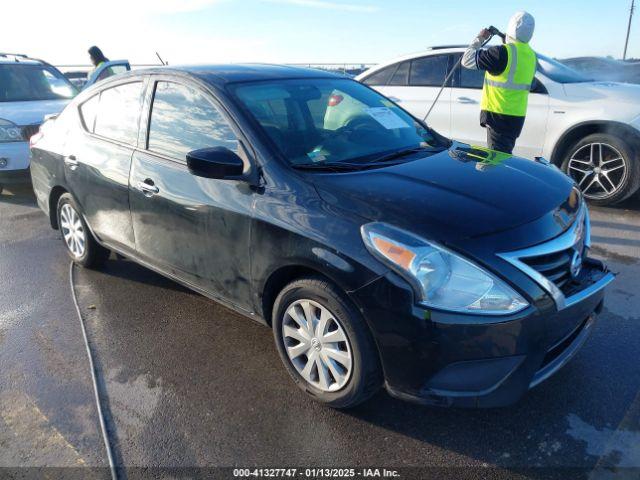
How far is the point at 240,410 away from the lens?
8.92 feet

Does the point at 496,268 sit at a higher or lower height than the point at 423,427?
higher

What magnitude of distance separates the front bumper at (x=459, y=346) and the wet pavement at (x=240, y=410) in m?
0.31

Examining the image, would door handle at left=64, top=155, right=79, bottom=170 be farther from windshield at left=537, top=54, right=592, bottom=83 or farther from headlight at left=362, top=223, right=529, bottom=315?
windshield at left=537, top=54, right=592, bottom=83

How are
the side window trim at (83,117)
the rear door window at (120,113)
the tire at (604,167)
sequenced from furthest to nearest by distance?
the tire at (604,167), the side window trim at (83,117), the rear door window at (120,113)

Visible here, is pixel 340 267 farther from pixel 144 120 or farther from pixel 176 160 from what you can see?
pixel 144 120

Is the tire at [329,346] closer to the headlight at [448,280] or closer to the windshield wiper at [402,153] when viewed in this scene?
the headlight at [448,280]

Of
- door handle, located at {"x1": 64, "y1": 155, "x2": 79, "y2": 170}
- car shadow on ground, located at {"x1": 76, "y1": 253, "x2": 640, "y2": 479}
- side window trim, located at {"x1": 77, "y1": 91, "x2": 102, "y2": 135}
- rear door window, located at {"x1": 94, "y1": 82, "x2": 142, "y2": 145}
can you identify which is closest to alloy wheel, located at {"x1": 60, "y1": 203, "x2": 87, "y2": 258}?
door handle, located at {"x1": 64, "y1": 155, "x2": 79, "y2": 170}

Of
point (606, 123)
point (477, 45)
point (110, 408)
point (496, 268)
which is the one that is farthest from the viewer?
point (606, 123)

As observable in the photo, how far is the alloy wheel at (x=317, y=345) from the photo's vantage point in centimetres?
248

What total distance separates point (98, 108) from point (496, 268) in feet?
10.8

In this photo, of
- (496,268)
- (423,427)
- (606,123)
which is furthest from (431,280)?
(606,123)

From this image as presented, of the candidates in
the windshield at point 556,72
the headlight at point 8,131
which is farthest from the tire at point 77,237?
the windshield at point 556,72

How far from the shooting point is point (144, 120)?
350cm

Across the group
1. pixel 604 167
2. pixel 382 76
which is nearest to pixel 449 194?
pixel 604 167
